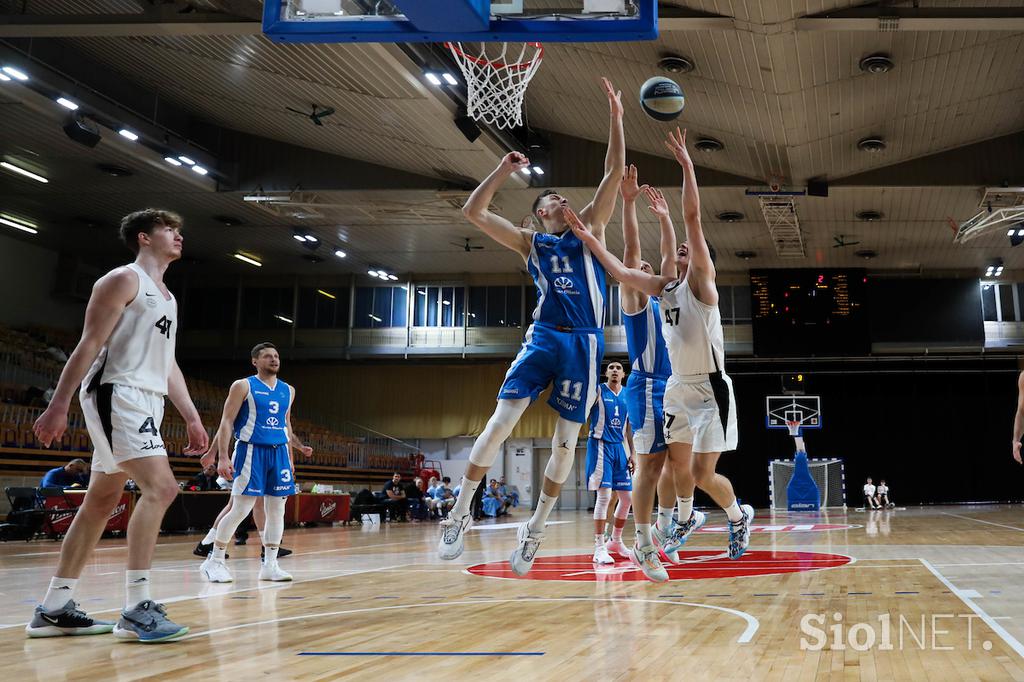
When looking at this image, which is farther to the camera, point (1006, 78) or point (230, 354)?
point (230, 354)

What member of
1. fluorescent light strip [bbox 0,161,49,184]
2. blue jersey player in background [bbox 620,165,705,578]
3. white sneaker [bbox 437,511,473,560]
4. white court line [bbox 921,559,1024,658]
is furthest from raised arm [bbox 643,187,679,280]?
fluorescent light strip [bbox 0,161,49,184]

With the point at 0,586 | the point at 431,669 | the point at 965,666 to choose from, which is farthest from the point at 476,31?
the point at 0,586

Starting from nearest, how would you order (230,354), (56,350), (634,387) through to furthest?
1. (634,387)
2. (56,350)
3. (230,354)

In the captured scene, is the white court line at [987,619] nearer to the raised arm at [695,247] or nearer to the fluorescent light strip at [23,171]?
the raised arm at [695,247]

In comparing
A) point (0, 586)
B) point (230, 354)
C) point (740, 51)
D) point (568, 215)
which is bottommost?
point (0, 586)

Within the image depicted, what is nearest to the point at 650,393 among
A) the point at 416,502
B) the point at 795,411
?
the point at 416,502

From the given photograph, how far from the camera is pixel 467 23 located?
517cm

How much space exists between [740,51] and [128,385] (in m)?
12.2

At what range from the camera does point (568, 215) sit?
5.26m

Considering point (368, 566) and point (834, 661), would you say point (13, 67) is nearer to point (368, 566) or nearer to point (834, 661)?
point (368, 566)

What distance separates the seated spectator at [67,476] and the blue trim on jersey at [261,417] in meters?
8.44

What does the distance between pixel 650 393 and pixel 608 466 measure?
9.62 feet

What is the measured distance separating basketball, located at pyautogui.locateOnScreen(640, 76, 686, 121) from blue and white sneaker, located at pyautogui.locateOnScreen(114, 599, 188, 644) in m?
5.16

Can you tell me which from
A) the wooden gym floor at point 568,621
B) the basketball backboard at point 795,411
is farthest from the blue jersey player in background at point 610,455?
the basketball backboard at point 795,411
